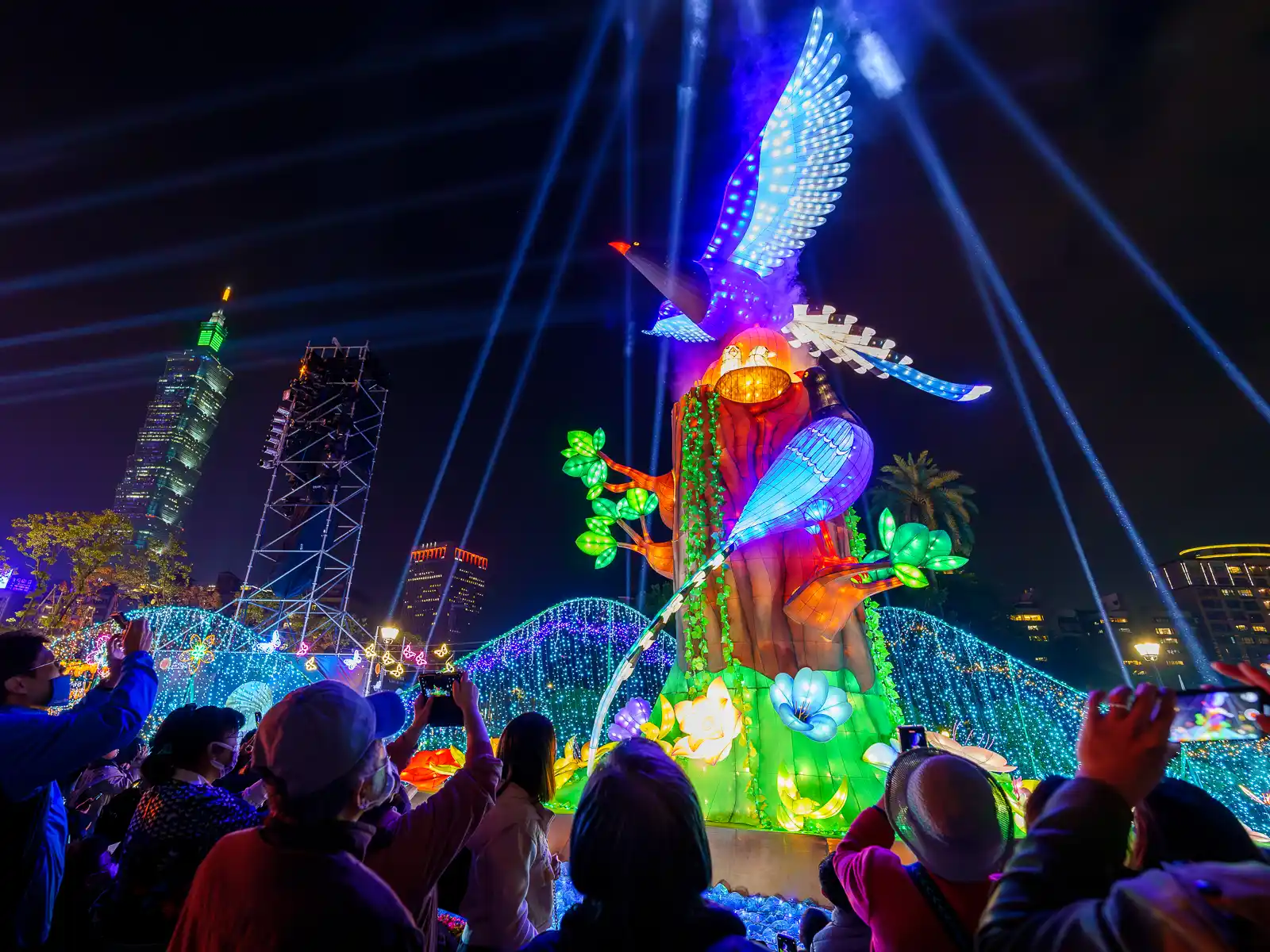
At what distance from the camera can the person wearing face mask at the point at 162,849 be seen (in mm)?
2197

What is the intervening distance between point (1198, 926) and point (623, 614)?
551 inches

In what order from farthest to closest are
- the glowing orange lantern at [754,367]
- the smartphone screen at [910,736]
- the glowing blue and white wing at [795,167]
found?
the glowing orange lantern at [754,367]
the glowing blue and white wing at [795,167]
the smartphone screen at [910,736]

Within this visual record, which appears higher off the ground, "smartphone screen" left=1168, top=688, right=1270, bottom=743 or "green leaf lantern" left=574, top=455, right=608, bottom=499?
"green leaf lantern" left=574, top=455, right=608, bottom=499

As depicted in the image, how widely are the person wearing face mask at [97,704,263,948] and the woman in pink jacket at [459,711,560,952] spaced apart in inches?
37.5

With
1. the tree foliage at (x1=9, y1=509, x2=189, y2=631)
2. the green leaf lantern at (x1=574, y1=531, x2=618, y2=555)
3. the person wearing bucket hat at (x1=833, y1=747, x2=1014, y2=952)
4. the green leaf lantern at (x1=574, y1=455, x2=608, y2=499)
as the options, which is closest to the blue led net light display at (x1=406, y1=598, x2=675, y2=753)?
the green leaf lantern at (x1=574, y1=531, x2=618, y2=555)

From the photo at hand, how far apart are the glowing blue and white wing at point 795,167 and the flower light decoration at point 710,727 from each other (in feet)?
25.7

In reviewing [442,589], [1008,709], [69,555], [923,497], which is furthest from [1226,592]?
[69,555]

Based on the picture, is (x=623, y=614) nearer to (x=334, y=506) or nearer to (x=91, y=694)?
(x=91, y=694)

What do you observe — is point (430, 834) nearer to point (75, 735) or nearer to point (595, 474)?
point (75, 735)

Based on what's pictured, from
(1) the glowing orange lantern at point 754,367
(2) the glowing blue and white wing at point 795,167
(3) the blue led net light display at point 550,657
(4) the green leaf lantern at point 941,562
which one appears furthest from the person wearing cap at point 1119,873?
(3) the blue led net light display at point 550,657

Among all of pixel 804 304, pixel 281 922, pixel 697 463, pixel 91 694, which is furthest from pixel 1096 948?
pixel 804 304

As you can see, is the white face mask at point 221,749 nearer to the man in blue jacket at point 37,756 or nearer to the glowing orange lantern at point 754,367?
the man in blue jacket at point 37,756

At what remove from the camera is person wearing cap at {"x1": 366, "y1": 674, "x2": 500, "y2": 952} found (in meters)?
2.00

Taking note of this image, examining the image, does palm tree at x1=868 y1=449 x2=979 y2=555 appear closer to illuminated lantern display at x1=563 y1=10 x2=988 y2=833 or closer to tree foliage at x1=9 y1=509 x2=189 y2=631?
illuminated lantern display at x1=563 y1=10 x2=988 y2=833
